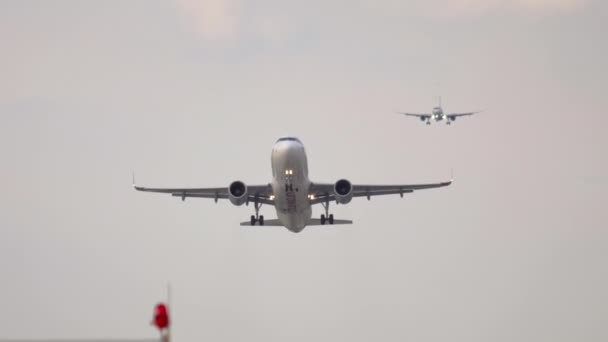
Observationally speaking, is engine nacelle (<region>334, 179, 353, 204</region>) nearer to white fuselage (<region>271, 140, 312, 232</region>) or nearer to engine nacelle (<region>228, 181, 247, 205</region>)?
white fuselage (<region>271, 140, 312, 232</region>)

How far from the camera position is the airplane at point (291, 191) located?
2921 inches

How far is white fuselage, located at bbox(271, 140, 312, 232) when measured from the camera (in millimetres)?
73750

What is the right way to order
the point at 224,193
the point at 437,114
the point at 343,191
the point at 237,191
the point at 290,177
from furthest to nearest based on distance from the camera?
the point at 437,114
the point at 224,193
the point at 343,191
the point at 237,191
the point at 290,177

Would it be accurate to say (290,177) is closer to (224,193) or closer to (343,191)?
(343,191)

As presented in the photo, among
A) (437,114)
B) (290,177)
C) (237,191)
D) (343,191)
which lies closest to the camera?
(290,177)

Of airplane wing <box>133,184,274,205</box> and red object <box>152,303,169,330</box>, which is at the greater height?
airplane wing <box>133,184,274,205</box>

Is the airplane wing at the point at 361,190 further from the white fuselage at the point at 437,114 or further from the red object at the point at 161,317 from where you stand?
the white fuselage at the point at 437,114

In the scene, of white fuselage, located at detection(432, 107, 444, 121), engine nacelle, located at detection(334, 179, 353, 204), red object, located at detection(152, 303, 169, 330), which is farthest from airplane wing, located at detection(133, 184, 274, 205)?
white fuselage, located at detection(432, 107, 444, 121)

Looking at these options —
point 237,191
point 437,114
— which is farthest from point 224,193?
point 437,114

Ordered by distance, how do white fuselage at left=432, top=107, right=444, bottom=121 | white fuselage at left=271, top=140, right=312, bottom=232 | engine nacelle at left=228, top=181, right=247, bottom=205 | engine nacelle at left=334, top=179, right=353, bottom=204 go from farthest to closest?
1. white fuselage at left=432, top=107, right=444, bottom=121
2. engine nacelle at left=334, top=179, right=353, bottom=204
3. engine nacelle at left=228, top=181, right=247, bottom=205
4. white fuselage at left=271, top=140, right=312, bottom=232

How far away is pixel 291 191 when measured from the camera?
7519cm

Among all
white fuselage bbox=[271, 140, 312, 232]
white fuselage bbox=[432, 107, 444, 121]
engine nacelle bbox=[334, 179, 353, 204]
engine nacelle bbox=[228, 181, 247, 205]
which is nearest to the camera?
white fuselage bbox=[271, 140, 312, 232]

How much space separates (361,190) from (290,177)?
1174 cm

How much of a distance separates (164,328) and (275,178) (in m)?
45.4
